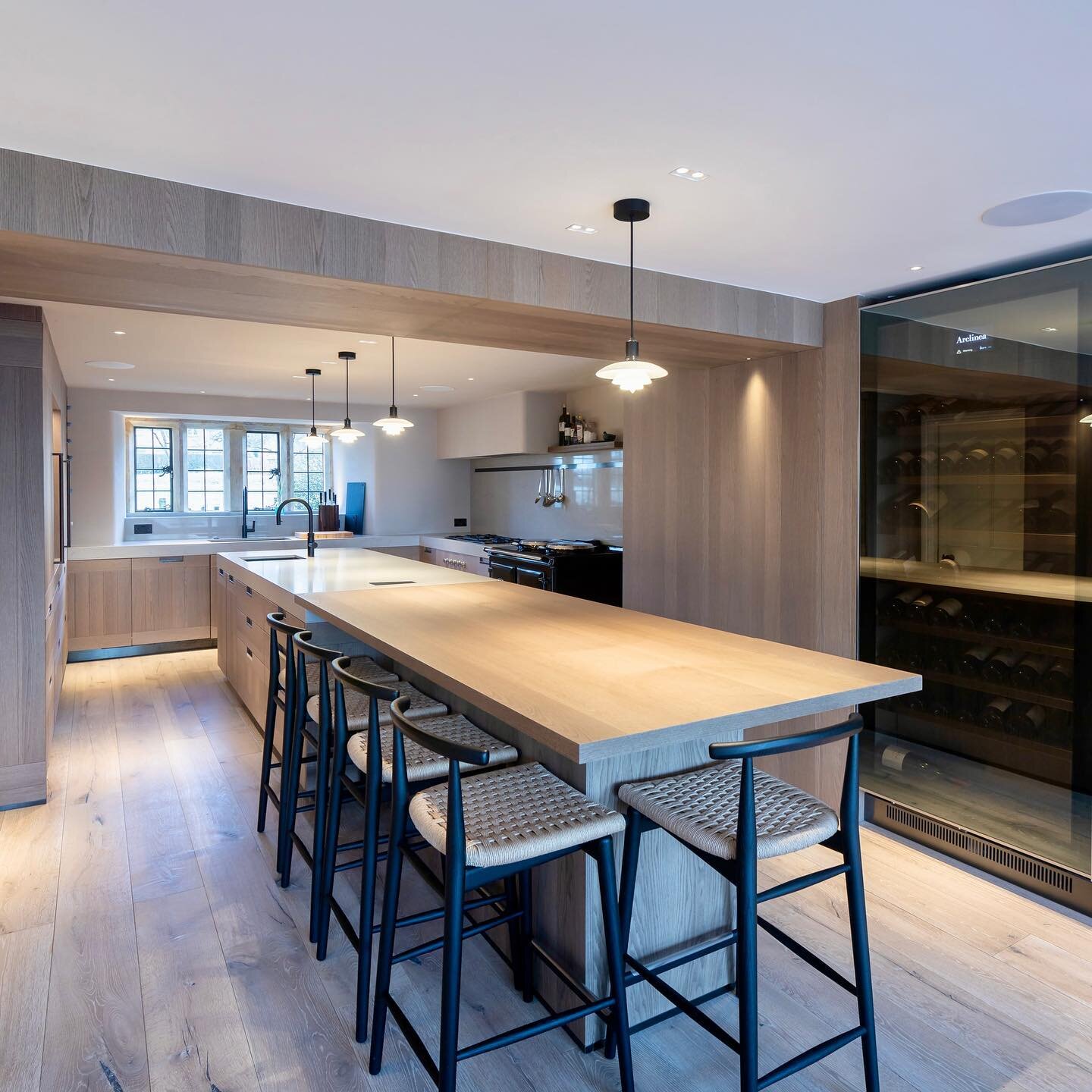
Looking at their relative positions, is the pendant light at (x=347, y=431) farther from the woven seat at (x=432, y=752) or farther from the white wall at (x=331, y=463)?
the woven seat at (x=432, y=752)

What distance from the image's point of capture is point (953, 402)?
2.94 meters

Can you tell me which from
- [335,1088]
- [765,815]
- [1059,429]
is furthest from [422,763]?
[1059,429]

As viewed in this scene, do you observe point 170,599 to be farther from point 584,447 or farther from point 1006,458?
point 1006,458

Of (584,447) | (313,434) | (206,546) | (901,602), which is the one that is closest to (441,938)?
(901,602)

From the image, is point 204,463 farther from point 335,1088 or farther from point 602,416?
point 335,1088

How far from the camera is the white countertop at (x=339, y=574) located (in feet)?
12.0

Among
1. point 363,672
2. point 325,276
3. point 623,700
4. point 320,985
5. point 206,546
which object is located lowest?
point 320,985

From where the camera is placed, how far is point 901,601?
315 centimetres

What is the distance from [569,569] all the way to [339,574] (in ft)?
5.75

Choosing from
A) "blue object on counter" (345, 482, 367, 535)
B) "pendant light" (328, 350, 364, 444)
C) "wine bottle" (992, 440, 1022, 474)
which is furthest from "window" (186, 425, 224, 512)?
"wine bottle" (992, 440, 1022, 474)

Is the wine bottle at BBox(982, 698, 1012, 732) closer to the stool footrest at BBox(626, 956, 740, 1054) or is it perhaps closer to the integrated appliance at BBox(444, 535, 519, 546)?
the stool footrest at BBox(626, 956, 740, 1054)

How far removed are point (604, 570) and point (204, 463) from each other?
4.37 metres

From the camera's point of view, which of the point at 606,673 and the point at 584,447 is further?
the point at 584,447

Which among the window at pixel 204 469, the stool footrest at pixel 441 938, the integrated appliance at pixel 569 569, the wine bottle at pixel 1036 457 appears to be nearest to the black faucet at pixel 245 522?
the window at pixel 204 469
